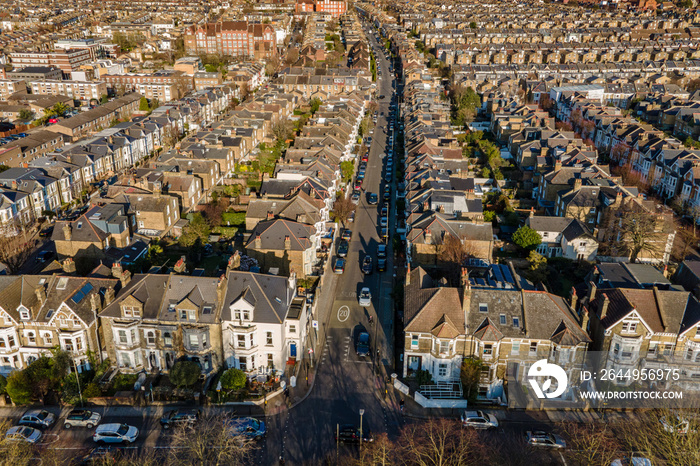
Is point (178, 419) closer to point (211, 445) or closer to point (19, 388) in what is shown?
point (211, 445)

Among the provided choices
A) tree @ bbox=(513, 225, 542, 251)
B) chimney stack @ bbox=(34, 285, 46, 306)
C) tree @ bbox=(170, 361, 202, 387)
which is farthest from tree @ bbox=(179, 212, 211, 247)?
tree @ bbox=(513, 225, 542, 251)

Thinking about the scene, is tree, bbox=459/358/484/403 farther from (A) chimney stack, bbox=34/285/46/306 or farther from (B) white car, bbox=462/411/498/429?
(A) chimney stack, bbox=34/285/46/306

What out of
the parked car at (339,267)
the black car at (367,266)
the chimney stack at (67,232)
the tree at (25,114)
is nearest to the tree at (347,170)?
the black car at (367,266)

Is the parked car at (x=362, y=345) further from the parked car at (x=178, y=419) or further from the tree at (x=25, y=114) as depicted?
the tree at (x=25, y=114)

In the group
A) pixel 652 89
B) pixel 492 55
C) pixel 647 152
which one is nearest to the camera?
pixel 647 152

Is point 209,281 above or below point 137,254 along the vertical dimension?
above

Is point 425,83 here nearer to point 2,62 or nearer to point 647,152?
point 647,152

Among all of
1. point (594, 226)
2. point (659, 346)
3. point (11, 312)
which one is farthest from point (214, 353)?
point (594, 226)
